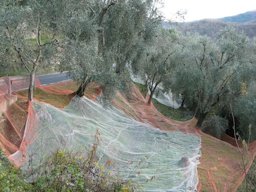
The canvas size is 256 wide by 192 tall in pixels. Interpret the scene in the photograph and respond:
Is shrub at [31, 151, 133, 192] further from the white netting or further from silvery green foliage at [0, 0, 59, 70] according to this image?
the white netting

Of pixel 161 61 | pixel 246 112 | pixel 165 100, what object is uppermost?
pixel 161 61

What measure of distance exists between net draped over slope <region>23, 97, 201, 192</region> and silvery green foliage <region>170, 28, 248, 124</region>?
5623 mm

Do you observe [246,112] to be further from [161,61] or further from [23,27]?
[23,27]

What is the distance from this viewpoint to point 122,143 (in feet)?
60.8

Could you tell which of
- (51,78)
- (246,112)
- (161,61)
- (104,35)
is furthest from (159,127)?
(51,78)

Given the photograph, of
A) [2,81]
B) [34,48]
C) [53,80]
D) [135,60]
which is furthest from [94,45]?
[53,80]

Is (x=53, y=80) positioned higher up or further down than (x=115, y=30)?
further down

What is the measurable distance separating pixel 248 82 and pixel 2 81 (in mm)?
17560

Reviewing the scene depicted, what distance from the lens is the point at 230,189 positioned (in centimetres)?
1527

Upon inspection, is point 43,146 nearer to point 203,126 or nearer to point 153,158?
point 153,158

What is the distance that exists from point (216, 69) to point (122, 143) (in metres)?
12.1

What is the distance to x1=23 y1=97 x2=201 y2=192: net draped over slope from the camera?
14.3m

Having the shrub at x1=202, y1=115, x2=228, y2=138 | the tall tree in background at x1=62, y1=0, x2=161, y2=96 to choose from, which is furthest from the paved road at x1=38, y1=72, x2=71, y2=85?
the shrub at x1=202, y1=115, x2=228, y2=138

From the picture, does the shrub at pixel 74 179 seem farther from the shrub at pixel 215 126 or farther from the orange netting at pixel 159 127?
the shrub at pixel 215 126
